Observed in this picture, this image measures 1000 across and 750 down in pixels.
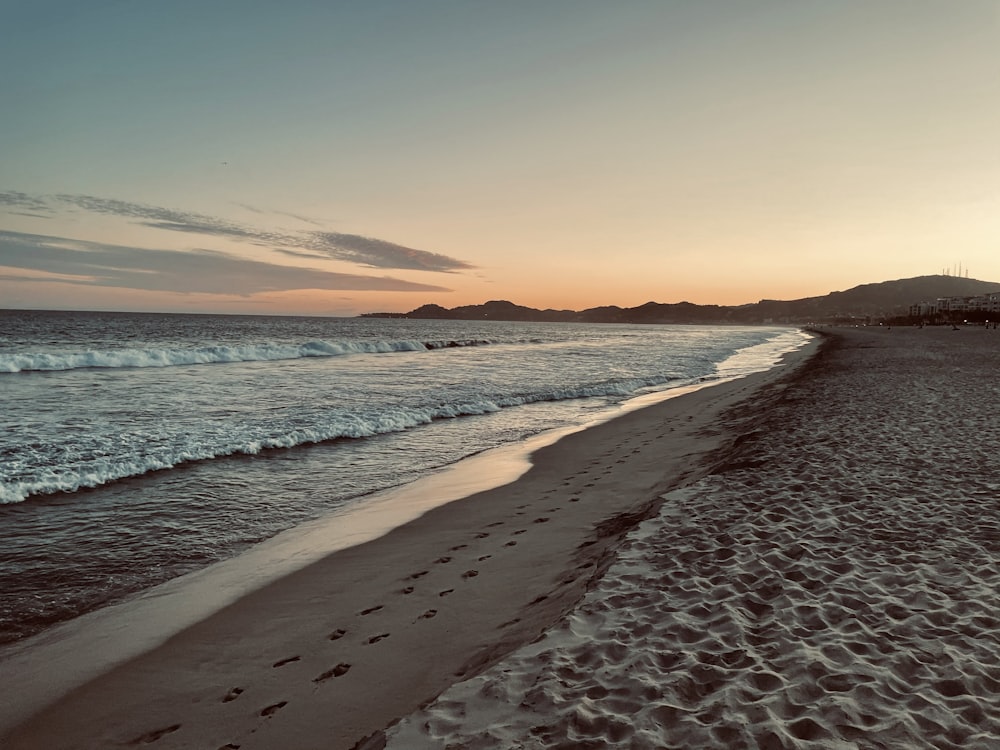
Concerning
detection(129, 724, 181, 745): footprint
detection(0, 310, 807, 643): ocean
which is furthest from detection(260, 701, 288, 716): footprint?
detection(0, 310, 807, 643): ocean

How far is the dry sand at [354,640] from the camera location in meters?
4.21

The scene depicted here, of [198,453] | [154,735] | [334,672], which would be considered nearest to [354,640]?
[334,672]

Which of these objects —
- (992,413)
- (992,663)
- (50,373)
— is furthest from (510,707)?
(50,373)

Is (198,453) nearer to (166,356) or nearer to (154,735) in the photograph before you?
(154,735)

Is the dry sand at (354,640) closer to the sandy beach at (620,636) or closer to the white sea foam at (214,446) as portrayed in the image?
the sandy beach at (620,636)

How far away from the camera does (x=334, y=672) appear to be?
4.84m

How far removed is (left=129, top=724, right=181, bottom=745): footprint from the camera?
Answer: 13.4 feet

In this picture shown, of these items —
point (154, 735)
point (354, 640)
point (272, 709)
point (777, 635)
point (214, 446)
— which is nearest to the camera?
Answer: point (154, 735)

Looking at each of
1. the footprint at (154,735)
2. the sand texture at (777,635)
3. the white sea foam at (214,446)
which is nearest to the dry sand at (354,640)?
the footprint at (154,735)

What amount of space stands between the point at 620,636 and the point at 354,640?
2513 mm

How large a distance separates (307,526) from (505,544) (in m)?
3.33

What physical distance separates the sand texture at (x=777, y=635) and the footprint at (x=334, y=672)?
42.9 inches

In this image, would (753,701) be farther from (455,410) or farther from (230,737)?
(455,410)

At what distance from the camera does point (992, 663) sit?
4.31 m
